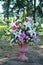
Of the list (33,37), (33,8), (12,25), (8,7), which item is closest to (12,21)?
(12,25)

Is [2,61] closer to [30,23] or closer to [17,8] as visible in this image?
[30,23]

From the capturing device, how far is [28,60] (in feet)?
27.6

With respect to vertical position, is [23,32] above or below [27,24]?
below

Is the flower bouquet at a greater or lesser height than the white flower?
lesser

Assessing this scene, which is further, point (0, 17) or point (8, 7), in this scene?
point (8, 7)

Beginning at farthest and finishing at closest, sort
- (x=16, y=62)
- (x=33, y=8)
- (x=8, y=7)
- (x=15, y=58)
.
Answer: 1. (x=8, y=7)
2. (x=33, y=8)
3. (x=15, y=58)
4. (x=16, y=62)

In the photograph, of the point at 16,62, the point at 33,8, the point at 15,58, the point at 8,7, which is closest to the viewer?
the point at 16,62

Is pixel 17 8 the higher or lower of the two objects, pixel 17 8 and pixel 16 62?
the lower

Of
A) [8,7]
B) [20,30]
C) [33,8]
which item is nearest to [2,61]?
[20,30]

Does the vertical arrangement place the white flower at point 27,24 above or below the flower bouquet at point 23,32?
above

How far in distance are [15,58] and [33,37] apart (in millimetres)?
1000

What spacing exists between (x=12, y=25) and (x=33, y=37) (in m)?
0.71

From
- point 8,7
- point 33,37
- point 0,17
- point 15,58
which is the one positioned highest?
point 0,17

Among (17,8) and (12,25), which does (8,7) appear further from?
(12,25)
